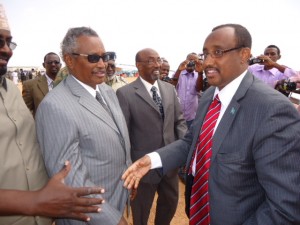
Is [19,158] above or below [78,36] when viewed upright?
below

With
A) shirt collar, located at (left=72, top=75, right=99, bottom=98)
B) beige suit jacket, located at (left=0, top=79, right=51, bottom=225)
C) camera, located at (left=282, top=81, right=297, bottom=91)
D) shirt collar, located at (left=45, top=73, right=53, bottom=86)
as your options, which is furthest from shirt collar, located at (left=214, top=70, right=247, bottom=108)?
shirt collar, located at (left=45, top=73, right=53, bottom=86)

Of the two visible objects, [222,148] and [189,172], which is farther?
[189,172]

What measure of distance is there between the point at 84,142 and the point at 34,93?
14.5 ft

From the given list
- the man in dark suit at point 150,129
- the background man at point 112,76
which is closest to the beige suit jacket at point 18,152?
the man in dark suit at point 150,129

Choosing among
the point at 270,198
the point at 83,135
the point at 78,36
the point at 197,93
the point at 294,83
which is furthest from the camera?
the point at 197,93

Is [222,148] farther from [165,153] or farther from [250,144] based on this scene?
[165,153]

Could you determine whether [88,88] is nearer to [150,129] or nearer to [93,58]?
[93,58]

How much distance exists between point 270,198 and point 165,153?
45.3 inches

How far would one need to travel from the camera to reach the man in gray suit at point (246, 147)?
1567 mm

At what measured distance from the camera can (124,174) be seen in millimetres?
2174

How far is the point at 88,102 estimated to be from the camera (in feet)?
7.15

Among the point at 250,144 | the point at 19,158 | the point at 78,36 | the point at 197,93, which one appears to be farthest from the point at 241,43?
the point at 197,93

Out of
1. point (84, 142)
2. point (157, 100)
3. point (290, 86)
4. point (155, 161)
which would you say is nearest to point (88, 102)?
point (84, 142)

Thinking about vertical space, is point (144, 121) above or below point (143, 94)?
below
